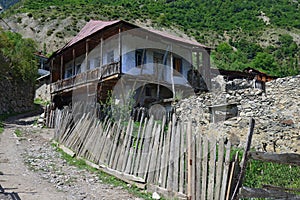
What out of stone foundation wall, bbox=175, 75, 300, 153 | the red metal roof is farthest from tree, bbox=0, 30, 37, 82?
stone foundation wall, bbox=175, 75, 300, 153

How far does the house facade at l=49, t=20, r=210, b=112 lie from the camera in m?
15.1

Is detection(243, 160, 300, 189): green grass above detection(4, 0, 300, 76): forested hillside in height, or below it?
below

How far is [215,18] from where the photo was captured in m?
69.0

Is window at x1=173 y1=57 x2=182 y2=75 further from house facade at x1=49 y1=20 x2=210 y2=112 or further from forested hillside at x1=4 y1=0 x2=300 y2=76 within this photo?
forested hillside at x1=4 y1=0 x2=300 y2=76

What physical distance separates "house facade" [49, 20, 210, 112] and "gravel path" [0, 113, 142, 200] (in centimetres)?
559

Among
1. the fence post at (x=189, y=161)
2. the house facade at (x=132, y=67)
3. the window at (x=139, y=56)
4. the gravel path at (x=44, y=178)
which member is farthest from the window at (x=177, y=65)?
the fence post at (x=189, y=161)

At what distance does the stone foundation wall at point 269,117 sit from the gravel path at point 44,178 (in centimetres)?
513

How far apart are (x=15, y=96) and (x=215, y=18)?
182ft

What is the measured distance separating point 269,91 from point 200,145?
6343 millimetres

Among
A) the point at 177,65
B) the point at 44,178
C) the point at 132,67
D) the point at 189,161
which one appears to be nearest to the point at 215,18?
the point at 177,65

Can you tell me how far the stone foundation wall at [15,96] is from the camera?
20.6 m

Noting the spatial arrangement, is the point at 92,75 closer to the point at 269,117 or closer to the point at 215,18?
the point at 269,117

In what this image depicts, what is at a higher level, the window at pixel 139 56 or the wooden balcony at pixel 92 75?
the window at pixel 139 56

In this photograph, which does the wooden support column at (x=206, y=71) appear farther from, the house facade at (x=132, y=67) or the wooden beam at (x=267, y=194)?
the wooden beam at (x=267, y=194)
